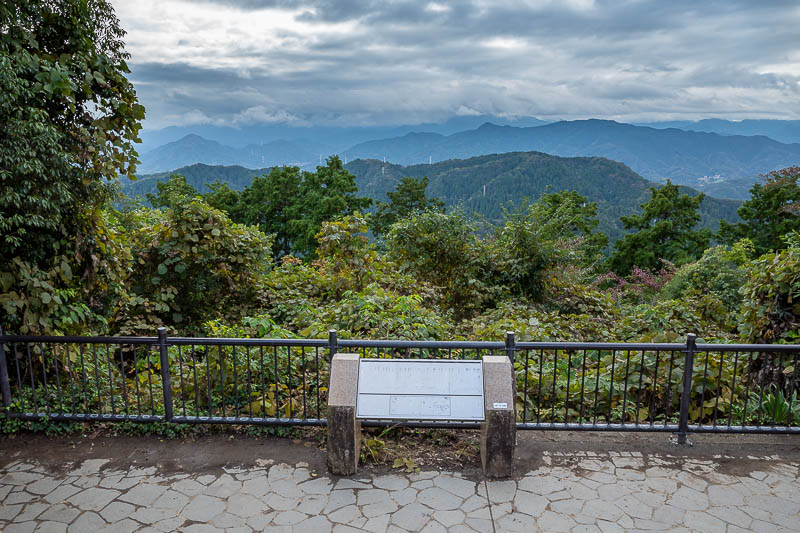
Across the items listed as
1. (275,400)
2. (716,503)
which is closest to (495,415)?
(716,503)

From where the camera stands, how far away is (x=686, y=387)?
16.7ft

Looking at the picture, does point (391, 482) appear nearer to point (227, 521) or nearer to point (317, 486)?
point (317, 486)

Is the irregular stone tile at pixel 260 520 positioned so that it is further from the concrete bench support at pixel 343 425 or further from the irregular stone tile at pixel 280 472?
the concrete bench support at pixel 343 425

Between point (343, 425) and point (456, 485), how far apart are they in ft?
3.69

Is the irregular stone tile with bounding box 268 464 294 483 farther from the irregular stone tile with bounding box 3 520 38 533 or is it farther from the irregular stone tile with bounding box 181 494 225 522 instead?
the irregular stone tile with bounding box 3 520 38 533

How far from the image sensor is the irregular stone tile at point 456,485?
14.3 feet

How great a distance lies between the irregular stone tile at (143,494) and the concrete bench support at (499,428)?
284 cm

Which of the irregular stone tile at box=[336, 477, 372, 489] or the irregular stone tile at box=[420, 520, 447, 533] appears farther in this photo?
the irregular stone tile at box=[336, 477, 372, 489]

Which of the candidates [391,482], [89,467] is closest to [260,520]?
[391,482]

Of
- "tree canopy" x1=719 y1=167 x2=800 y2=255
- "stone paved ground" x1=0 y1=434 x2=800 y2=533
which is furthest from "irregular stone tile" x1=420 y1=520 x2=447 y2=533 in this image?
"tree canopy" x1=719 y1=167 x2=800 y2=255

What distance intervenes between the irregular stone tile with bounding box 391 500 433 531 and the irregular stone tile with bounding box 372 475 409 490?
281 millimetres

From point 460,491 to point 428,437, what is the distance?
92 centimetres

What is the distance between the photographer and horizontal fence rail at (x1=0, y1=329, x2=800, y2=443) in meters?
5.13

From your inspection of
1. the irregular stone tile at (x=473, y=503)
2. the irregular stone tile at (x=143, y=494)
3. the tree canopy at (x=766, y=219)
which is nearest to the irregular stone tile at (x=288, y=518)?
the irregular stone tile at (x=143, y=494)
